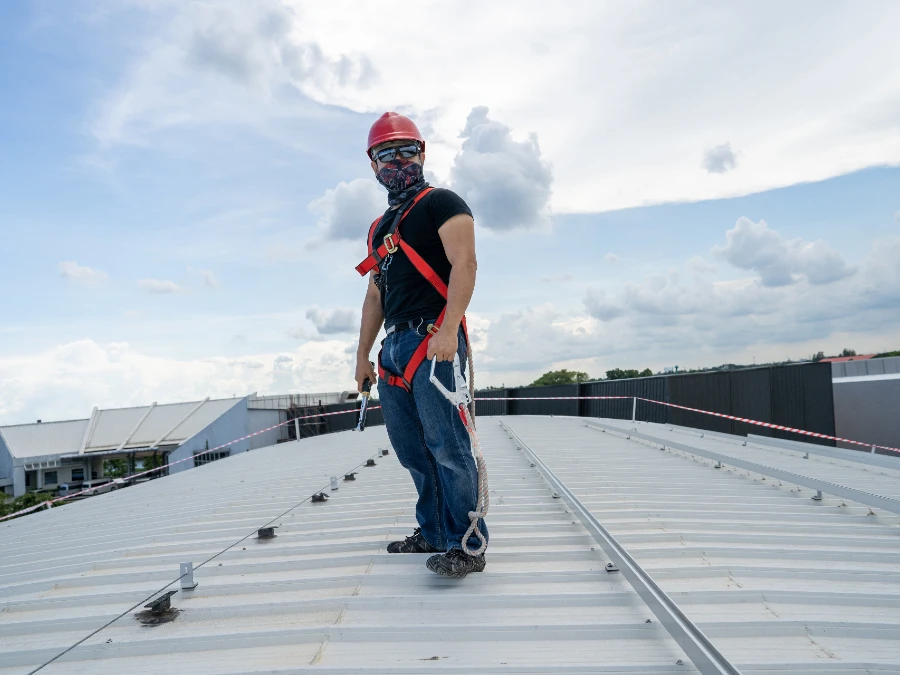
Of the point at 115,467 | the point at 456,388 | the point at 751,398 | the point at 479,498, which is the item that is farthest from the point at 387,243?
the point at 115,467

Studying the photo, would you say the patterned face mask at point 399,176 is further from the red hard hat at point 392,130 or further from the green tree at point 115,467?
the green tree at point 115,467

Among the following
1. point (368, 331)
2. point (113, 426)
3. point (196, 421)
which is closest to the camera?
point (368, 331)

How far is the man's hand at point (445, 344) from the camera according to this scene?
7.74 feet

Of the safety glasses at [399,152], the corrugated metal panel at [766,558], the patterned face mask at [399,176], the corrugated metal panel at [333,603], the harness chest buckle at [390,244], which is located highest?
the safety glasses at [399,152]

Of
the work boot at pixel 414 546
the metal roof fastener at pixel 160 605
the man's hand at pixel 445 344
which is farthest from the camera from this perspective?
the work boot at pixel 414 546

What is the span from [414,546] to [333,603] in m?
0.60

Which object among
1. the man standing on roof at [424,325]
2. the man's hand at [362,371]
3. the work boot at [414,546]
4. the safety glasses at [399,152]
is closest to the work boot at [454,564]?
the man standing on roof at [424,325]

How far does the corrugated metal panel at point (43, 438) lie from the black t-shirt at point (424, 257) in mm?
40838

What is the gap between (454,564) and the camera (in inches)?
94.3

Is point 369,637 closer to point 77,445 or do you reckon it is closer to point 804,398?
point 804,398

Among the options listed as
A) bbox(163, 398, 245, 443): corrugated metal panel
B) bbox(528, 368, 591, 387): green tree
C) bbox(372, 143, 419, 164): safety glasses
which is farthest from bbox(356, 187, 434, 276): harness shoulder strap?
bbox(528, 368, 591, 387): green tree

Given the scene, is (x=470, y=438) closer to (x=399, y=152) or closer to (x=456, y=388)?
(x=456, y=388)

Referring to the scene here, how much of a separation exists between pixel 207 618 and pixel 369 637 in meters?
0.67

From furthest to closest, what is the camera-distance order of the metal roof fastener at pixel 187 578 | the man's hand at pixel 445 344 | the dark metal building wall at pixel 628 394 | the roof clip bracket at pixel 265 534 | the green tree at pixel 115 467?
the green tree at pixel 115 467, the dark metal building wall at pixel 628 394, the roof clip bracket at pixel 265 534, the metal roof fastener at pixel 187 578, the man's hand at pixel 445 344
